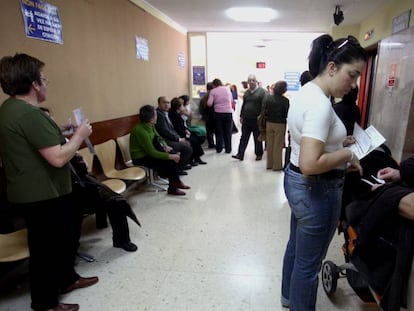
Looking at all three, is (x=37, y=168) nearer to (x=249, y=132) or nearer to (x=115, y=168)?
(x=115, y=168)

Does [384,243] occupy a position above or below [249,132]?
above

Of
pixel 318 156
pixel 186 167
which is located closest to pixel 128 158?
pixel 186 167

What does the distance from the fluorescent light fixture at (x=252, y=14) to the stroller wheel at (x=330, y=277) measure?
4.40 m

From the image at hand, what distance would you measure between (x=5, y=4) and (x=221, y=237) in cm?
242

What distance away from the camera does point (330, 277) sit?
1735 millimetres

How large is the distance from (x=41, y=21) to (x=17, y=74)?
1.30 metres

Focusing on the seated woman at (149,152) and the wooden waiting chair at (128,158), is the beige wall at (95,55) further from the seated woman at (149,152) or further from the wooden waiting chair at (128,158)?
the seated woman at (149,152)

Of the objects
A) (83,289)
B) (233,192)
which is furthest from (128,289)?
(233,192)

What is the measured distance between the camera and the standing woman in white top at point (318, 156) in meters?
1.08

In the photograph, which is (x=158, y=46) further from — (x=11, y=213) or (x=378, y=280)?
(x=378, y=280)

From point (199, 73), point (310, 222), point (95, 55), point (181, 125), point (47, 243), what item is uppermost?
point (95, 55)

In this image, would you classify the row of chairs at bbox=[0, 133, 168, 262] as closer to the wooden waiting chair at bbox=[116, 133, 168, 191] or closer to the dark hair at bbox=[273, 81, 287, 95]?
the wooden waiting chair at bbox=[116, 133, 168, 191]

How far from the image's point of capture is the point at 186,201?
10.8ft

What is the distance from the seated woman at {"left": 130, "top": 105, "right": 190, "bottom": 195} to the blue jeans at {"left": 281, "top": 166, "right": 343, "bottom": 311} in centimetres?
224
